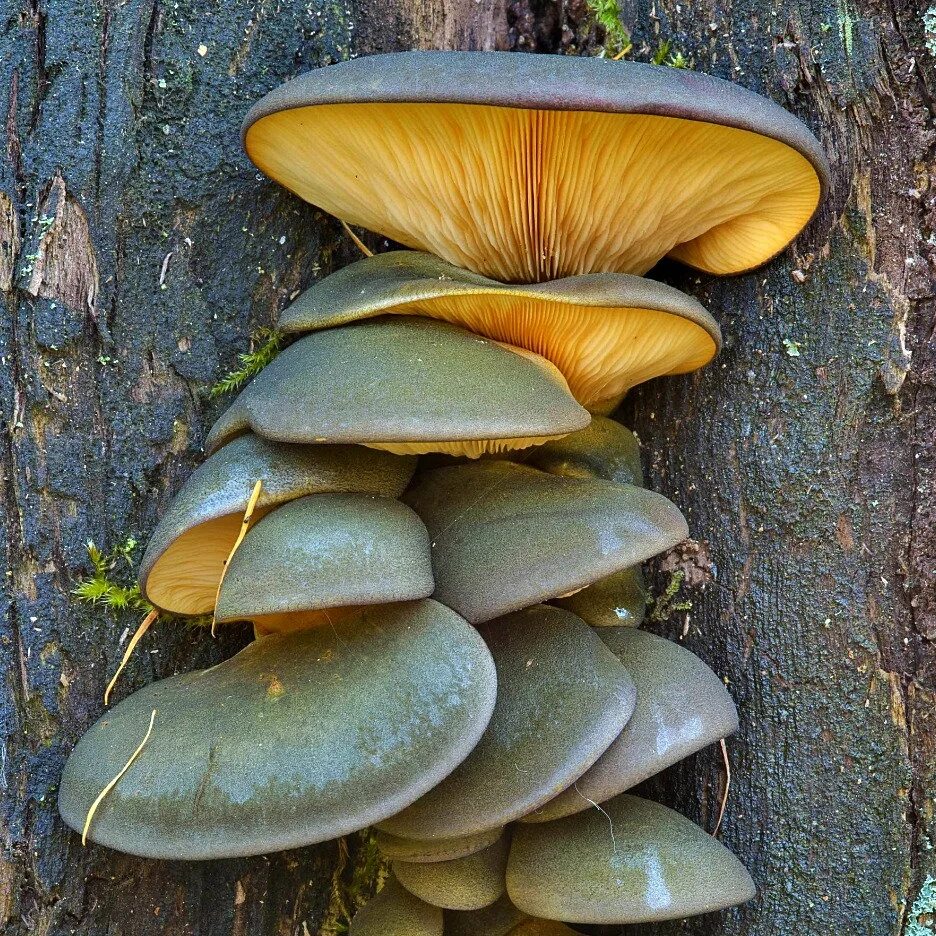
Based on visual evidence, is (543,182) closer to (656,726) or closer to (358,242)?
(358,242)

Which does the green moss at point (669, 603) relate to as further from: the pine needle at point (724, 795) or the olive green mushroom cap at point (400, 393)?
the olive green mushroom cap at point (400, 393)

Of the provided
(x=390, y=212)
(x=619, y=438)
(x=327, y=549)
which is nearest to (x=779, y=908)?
(x=619, y=438)

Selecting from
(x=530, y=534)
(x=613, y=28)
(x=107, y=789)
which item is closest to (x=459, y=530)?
(x=530, y=534)

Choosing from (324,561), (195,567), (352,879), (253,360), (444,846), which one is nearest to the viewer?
(324,561)

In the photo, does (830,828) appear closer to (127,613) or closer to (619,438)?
(619,438)

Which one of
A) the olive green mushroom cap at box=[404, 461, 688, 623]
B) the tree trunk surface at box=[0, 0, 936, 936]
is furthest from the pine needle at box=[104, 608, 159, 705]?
the olive green mushroom cap at box=[404, 461, 688, 623]

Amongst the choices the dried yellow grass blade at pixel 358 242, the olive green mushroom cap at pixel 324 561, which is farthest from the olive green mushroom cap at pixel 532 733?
the dried yellow grass blade at pixel 358 242
